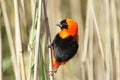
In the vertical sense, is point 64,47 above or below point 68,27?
below

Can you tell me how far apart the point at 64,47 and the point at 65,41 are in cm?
3

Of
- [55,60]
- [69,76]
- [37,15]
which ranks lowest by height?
[69,76]

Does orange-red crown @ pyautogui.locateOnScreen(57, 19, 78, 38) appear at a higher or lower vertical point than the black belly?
higher

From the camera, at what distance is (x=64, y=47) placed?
148cm

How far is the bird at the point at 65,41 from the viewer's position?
142 centimetres

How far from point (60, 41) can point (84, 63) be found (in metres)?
0.69

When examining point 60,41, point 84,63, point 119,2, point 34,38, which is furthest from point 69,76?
point 34,38

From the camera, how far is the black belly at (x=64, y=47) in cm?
145

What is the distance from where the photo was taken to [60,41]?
4.77ft

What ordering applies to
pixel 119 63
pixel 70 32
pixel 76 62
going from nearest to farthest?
pixel 70 32, pixel 119 63, pixel 76 62

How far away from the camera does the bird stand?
1424 millimetres

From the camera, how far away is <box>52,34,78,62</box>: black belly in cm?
145

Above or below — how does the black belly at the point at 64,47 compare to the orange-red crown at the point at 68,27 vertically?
below

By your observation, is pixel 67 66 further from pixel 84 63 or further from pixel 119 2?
pixel 119 2
